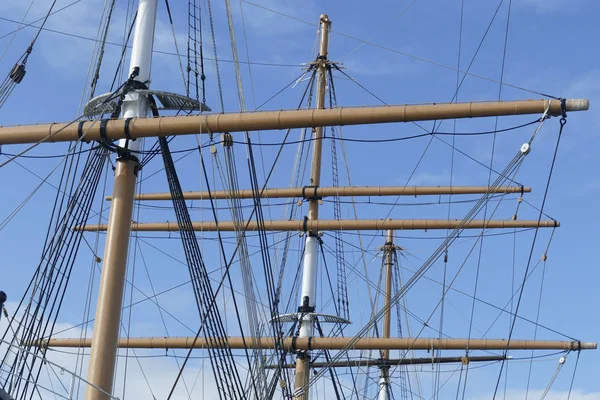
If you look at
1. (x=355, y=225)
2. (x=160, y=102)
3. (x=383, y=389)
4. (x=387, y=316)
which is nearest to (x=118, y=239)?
(x=160, y=102)

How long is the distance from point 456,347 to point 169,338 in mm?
8061

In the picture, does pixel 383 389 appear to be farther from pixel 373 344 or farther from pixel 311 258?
pixel 311 258

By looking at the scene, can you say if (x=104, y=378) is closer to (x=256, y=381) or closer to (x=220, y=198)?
(x=256, y=381)

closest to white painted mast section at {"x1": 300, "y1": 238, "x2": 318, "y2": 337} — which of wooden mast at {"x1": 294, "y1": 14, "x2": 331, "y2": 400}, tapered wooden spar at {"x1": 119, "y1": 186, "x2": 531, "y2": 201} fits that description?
wooden mast at {"x1": 294, "y1": 14, "x2": 331, "y2": 400}

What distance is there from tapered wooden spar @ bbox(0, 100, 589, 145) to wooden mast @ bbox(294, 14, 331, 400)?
9.73 metres

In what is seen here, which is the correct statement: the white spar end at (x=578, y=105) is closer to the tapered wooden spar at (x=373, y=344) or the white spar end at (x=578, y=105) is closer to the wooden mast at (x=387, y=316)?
the tapered wooden spar at (x=373, y=344)

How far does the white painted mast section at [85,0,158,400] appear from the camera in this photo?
15242 millimetres

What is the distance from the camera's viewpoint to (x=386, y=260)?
4038cm

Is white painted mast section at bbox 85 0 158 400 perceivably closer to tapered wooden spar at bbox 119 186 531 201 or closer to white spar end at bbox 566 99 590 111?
white spar end at bbox 566 99 590 111

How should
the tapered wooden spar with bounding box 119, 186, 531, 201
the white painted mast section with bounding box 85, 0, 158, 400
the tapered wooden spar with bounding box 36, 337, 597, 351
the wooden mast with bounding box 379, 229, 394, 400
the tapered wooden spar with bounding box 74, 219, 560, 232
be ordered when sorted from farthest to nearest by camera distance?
the wooden mast with bounding box 379, 229, 394, 400 → the tapered wooden spar with bounding box 119, 186, 531, 201 → the tapered wooden spar with bounding box 74, 219, 560, 232 → the tapered wooden spar with bounding box 36, 337, 597, 351 → the white painted mast section with bounding box 85, 0, 158, 400

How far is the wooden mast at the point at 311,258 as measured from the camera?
28.8 m

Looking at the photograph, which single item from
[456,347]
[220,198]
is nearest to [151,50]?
[220,198]

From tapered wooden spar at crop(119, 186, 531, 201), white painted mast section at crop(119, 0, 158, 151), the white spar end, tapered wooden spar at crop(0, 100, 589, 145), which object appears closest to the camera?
the white spar end

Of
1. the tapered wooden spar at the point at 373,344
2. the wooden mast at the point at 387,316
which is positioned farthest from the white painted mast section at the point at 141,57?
the wooden mast at the point at 387,316
